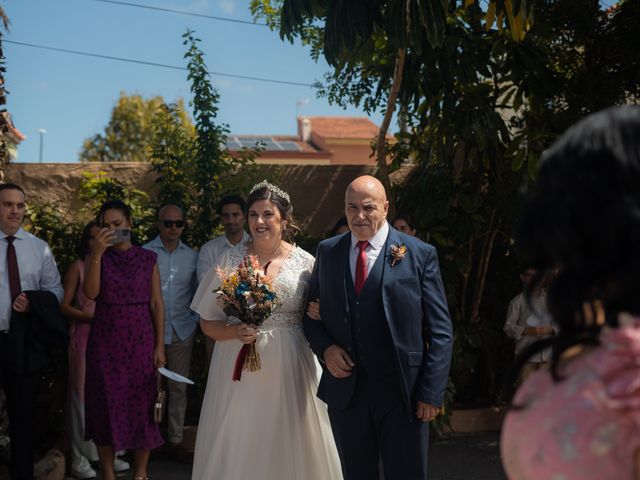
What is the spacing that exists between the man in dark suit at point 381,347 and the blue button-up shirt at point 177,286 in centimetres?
294

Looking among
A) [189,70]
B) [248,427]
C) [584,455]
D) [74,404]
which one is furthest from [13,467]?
[584,455]

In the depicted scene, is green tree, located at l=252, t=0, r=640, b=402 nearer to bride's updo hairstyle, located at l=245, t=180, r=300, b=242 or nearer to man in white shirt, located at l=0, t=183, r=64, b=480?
bride's updo hairstyle, located at l=245, t=180, r=300, b=242

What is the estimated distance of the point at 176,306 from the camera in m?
7.54

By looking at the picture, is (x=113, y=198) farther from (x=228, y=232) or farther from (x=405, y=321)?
(x=405, y=321)

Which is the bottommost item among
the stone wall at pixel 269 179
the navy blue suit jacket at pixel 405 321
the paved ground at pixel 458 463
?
the paved ground at pixel 458 463

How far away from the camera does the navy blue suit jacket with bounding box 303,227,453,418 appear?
4566 mm

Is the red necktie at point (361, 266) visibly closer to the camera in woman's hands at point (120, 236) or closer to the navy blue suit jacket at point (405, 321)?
the navy blue suit jacket at point (405, 321)

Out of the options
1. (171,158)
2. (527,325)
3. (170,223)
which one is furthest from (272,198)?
(527,325)

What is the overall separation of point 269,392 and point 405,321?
1126 millimetres

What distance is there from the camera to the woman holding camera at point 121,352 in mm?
6137

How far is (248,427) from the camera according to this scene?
5145 mm

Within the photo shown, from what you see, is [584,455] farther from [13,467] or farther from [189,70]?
[189,70]

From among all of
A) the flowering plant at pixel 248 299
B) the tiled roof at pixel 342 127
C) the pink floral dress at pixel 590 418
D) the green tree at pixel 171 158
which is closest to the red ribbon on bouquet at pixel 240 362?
the flowering plant at pixel 248 299

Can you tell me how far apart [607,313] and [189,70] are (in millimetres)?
7505
